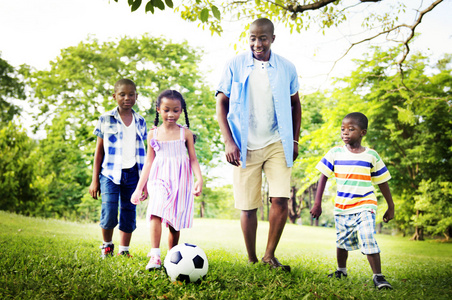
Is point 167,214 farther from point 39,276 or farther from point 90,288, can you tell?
point 39,276

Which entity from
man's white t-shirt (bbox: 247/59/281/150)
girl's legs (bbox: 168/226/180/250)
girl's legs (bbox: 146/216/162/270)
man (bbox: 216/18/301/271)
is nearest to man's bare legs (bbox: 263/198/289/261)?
man (bbox: 216/18/301/271)

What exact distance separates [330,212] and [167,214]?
5119cm

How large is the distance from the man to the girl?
47cm

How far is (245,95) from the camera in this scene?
4309 millimetres

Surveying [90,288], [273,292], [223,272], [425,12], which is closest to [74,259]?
[90,288]

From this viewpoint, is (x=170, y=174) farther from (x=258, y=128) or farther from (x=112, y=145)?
(x=112, y=145)

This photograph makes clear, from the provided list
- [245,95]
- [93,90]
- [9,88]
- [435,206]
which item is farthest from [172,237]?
[9,88]

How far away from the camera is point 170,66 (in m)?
21.8

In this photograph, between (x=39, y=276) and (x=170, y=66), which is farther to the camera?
(x=170, y=66)

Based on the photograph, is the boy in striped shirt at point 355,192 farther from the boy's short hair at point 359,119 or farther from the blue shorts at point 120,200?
the blue shorts at point 120,200

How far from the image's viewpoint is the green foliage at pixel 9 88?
2448 cm

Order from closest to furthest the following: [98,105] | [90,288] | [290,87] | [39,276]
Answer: [90,288]
[39,276]
[290,87]
[98,105]

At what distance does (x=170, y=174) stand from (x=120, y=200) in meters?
1.25

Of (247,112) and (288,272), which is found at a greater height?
(247,112)
